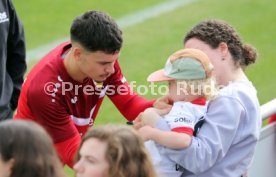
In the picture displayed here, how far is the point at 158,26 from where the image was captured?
A: 11.6m

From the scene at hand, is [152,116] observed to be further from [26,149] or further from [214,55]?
[26,149]

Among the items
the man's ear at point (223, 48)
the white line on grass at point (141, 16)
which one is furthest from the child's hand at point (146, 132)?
the white line on grass at point (141, 16)

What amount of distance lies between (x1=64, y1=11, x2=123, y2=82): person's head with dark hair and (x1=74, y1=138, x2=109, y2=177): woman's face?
1097 millimetres

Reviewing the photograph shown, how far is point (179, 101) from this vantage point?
434cm

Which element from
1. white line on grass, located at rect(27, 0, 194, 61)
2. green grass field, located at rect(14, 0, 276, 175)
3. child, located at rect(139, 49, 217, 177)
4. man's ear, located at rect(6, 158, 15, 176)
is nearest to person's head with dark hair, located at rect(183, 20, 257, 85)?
child, located at rect(139, 49, 217, 177)

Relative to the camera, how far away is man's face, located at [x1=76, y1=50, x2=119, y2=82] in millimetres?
4781

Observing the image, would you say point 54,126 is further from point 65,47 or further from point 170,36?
point 170,36

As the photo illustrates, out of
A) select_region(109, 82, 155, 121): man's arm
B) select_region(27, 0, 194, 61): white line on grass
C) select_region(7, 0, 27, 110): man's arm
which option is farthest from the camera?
select_region(27, 0, 194, 61): white line on grass

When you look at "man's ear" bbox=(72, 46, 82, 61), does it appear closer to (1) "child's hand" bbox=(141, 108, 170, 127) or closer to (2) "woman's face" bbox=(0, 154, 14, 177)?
(1) "child's hand" bbox=(141, 108, 170, 127)

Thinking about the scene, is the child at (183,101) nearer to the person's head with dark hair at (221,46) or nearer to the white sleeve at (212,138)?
the white sleeve at (212,138)

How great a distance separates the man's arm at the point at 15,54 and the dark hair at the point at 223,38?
1442mm

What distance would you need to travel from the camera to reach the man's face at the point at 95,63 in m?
4.78

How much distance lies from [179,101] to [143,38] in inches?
273

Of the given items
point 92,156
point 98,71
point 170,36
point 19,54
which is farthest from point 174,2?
point 92,156
